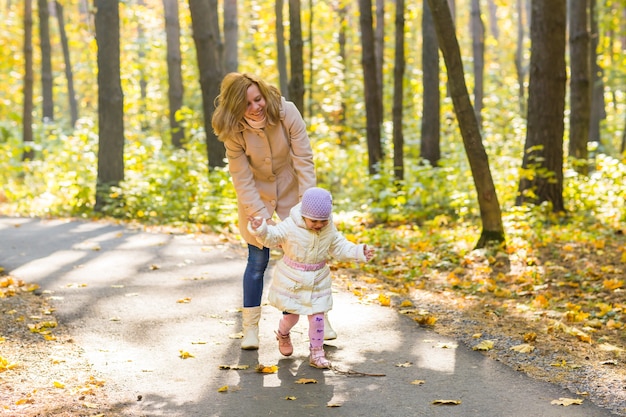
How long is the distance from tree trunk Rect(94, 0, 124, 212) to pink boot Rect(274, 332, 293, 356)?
10.3 metres

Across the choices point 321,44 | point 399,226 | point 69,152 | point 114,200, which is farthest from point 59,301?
point 321,44

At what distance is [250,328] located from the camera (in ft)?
19.5

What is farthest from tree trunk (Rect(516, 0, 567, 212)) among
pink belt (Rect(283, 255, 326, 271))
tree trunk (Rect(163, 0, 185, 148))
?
tree trunk (Rect(163, 0, 185, 148))

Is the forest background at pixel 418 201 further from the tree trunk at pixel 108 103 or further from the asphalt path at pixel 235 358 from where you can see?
the asphalt path at pixel 235 358

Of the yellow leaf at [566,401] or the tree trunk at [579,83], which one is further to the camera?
the tree trunk at [579,83]

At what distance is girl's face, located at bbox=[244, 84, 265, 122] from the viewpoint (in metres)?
5.48

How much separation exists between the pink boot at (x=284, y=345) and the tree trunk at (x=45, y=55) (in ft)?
70.4

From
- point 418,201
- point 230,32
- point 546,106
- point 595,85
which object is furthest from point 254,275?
point 595,85

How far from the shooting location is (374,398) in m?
4.83

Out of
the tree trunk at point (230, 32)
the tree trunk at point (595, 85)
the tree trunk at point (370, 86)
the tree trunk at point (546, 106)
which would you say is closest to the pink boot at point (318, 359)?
the tree trunk at point (546, 106)

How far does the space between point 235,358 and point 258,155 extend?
1460 mm

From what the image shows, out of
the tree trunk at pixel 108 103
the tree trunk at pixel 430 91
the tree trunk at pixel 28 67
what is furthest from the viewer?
the tree trunk at pixel 28 67

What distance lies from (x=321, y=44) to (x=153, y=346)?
75.8 feet

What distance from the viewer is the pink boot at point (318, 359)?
214 inches
